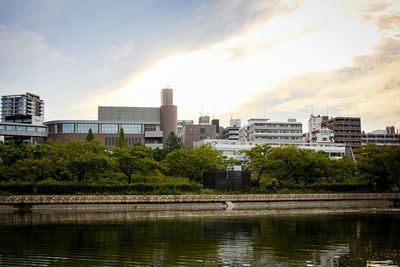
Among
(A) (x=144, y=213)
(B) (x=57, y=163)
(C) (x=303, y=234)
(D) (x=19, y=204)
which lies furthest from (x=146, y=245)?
(B) (x=57, y=163)

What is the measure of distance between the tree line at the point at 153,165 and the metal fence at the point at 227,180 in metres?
1.88

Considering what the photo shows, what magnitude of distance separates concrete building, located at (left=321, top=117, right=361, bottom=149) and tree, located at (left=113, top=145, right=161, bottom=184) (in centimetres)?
11597

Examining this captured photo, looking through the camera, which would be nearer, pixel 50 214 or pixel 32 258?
pixel 32 258

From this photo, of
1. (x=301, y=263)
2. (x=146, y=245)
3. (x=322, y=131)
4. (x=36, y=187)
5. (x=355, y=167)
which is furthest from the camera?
(x=322, y=131)

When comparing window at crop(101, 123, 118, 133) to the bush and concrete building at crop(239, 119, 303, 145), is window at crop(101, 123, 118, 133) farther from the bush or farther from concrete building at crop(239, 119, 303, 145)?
the bush

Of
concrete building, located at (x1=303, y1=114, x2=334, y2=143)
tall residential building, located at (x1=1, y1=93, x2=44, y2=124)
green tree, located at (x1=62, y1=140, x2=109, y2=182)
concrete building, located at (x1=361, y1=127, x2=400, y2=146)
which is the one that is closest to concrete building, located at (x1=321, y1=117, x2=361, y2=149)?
concrete building, located at (x1=303, y1=114, x2=334, y2=143)

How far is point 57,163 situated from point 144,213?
15711 mm

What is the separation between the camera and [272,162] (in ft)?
169

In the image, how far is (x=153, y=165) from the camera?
153 ft

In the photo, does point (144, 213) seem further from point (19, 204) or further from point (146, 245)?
point (146, 245)

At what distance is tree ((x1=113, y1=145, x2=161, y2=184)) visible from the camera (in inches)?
1786

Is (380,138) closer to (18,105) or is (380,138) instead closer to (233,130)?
(233,130)

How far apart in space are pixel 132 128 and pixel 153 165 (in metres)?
Answer: 63.7

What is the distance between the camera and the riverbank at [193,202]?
35.3 metres
